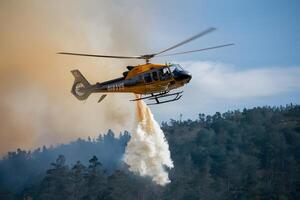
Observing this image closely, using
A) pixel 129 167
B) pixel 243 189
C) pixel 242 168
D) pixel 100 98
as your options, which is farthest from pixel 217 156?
pixel 100 98

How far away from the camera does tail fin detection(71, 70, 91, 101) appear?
5197 centimetres

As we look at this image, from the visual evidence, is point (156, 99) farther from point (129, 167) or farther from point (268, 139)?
point (268, 139)

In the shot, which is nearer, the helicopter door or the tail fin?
the helicopter door

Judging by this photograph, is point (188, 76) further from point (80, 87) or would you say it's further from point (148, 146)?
point (148, 146)

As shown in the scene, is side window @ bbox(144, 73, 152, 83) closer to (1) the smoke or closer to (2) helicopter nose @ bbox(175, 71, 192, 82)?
(2) helicopter nose @ bbox(175, 71, 192, 82)

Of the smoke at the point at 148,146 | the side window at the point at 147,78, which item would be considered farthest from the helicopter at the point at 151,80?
the smoke at the point at 148,146

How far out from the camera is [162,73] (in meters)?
47.1

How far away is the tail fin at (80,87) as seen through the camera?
52.0 m

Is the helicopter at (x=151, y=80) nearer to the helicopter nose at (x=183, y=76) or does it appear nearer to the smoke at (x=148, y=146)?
the helicopter nose at (x=183, y=76)

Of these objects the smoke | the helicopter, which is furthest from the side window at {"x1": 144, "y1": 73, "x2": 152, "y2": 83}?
the smoke

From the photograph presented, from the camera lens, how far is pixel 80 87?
52.5m

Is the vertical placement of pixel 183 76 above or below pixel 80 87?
below

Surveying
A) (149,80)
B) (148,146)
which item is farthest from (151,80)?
(148,146)

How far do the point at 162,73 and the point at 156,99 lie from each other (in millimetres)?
2130
